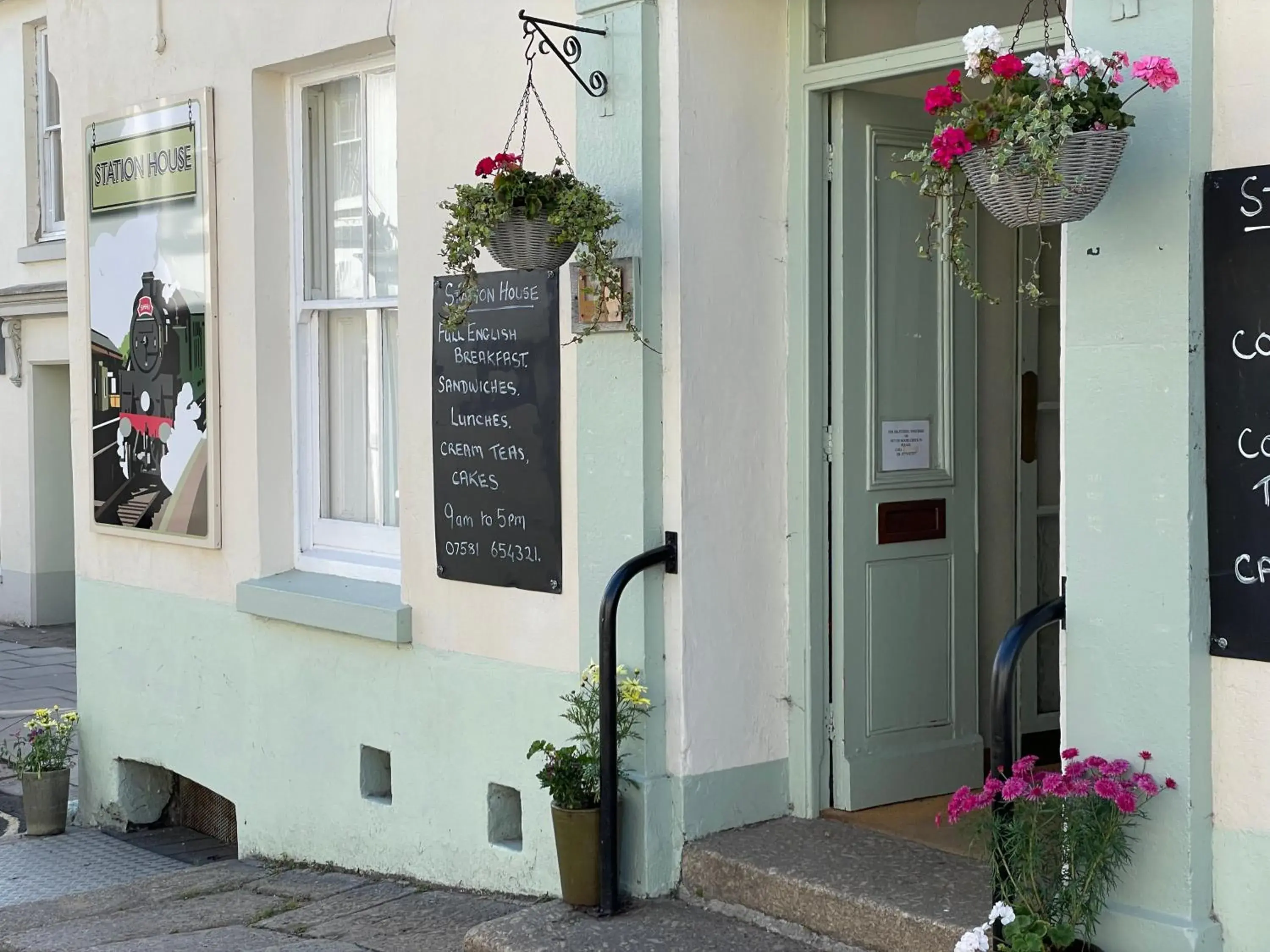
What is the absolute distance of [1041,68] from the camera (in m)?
3.70

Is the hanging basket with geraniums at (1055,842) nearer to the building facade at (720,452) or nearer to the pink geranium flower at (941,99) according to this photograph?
the building facade at (720,452)

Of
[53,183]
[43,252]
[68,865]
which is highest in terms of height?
[53,183]

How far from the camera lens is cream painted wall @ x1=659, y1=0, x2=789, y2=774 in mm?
5180

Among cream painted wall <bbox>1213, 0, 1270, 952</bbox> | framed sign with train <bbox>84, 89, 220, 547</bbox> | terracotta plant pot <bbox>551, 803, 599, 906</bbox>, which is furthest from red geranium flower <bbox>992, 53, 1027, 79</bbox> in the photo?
framed sign with train <bbox>84, 89, 220, 547</bbox>

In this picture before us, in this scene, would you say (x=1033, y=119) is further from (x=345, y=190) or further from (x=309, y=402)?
(x=309, y=402)

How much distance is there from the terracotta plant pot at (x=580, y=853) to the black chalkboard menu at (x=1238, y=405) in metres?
2.09

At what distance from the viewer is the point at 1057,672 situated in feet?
21.5

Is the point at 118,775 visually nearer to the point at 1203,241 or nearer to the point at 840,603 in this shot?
the point at 840,603

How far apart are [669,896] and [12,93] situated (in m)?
11.3

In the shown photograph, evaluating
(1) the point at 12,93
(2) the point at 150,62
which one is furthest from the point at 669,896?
Answer: (1) the point at 12,93

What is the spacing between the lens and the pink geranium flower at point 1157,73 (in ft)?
12.0

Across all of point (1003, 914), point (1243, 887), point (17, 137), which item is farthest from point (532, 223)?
point (17, 137)

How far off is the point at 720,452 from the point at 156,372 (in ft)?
11.6

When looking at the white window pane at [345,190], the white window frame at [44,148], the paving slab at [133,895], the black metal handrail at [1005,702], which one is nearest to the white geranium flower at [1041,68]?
the black metal handrail at [1005,702]
